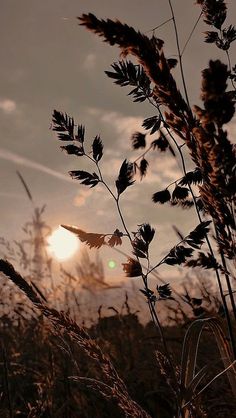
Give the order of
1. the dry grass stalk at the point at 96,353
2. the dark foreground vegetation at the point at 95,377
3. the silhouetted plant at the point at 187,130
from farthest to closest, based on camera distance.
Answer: the dark foreground vegetation at the point at 95,377 → the dry grass stalk at the point at 96,353 → the silhouetted plant at the point at 187,130

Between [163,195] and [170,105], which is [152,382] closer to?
[163,195]

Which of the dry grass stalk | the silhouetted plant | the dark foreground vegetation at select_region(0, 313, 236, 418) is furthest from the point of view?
the dark foreground vegetation at select_region(0, 313, 236, 418)

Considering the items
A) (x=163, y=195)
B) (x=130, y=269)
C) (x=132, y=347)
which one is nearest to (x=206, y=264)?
(x=130, y=269)

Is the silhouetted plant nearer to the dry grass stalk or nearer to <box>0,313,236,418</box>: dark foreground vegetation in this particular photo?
the dry grass stalk

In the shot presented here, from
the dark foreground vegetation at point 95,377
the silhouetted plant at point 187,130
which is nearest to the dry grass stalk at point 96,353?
the silhouetted plant at point 187,130

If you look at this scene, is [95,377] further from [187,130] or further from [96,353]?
[187,130]

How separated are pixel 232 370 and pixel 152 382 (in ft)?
8.05

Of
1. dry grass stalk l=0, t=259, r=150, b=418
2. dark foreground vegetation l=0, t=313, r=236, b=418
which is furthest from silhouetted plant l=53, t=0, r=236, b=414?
dark foreground vegetation l=0, t=313, r=236, b=418

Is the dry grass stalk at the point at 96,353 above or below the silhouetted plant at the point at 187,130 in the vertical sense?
below

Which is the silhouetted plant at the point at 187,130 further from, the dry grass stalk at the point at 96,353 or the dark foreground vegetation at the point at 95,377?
the dark foreground vegetation at the point at 95,377

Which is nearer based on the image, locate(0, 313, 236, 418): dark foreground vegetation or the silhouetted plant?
the silhouetted plant

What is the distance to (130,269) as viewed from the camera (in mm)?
1595

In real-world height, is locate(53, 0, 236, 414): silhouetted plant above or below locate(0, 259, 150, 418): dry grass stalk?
above

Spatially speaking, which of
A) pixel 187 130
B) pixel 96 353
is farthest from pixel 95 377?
pixel 187 130
